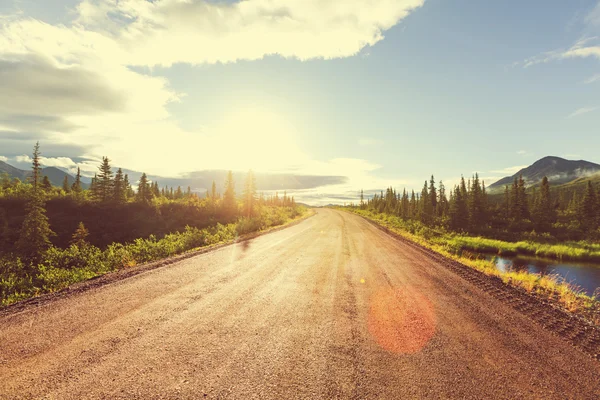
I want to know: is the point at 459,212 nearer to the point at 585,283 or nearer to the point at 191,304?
the point at 585,283

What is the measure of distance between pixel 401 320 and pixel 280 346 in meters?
3.21

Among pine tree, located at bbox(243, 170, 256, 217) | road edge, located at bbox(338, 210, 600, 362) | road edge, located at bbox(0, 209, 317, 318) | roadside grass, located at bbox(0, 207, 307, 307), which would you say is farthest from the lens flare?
pine tree, located at bbox(243, 170, 256, 217)

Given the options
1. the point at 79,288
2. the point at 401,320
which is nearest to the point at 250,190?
the point at 79,288

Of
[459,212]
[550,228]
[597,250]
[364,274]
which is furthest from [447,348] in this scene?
[550,228]

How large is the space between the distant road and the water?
19.8m

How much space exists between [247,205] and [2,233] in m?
35.3

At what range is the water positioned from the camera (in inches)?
831

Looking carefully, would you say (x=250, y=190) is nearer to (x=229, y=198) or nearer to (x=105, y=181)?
(x=229, y=198)

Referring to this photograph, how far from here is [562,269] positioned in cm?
2559

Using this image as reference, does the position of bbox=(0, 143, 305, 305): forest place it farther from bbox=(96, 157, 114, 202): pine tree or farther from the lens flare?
the lens flare

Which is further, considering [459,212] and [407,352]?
[459,212]

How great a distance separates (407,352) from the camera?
527cm

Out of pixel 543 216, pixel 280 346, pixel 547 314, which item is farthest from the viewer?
pixel 543 216

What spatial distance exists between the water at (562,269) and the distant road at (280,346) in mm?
19803
